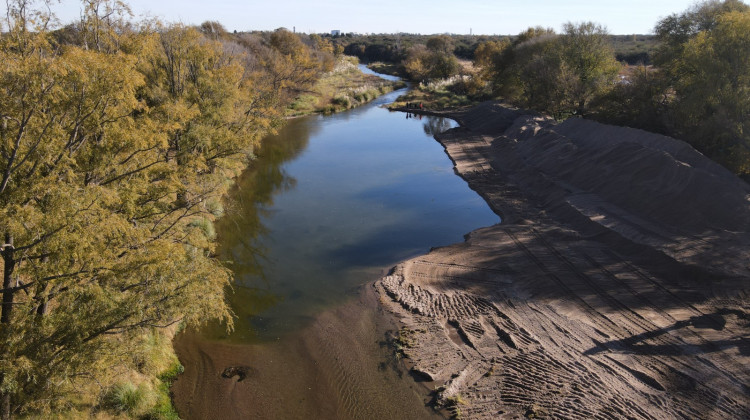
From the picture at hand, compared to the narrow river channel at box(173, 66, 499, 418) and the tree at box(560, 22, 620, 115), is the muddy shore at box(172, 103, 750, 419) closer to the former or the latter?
the narrow river channel at box(173, 66, 499, 418)

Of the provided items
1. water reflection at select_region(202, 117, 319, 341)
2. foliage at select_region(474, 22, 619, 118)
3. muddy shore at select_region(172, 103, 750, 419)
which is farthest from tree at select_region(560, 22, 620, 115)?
water reflection at select_region(202, 117, 319, 341)

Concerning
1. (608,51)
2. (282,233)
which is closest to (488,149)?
(608,51)

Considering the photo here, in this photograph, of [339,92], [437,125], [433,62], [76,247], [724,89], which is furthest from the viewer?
[433,62]

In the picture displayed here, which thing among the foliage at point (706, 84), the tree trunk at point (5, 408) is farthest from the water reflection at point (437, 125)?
the tree trunk at point (5, 408)

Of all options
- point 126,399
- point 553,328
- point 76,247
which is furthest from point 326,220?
point 76,247

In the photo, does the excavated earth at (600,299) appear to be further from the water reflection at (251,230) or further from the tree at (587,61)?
the tree at (587,61)

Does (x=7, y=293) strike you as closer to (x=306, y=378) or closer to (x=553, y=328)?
(x=306, y=378)
